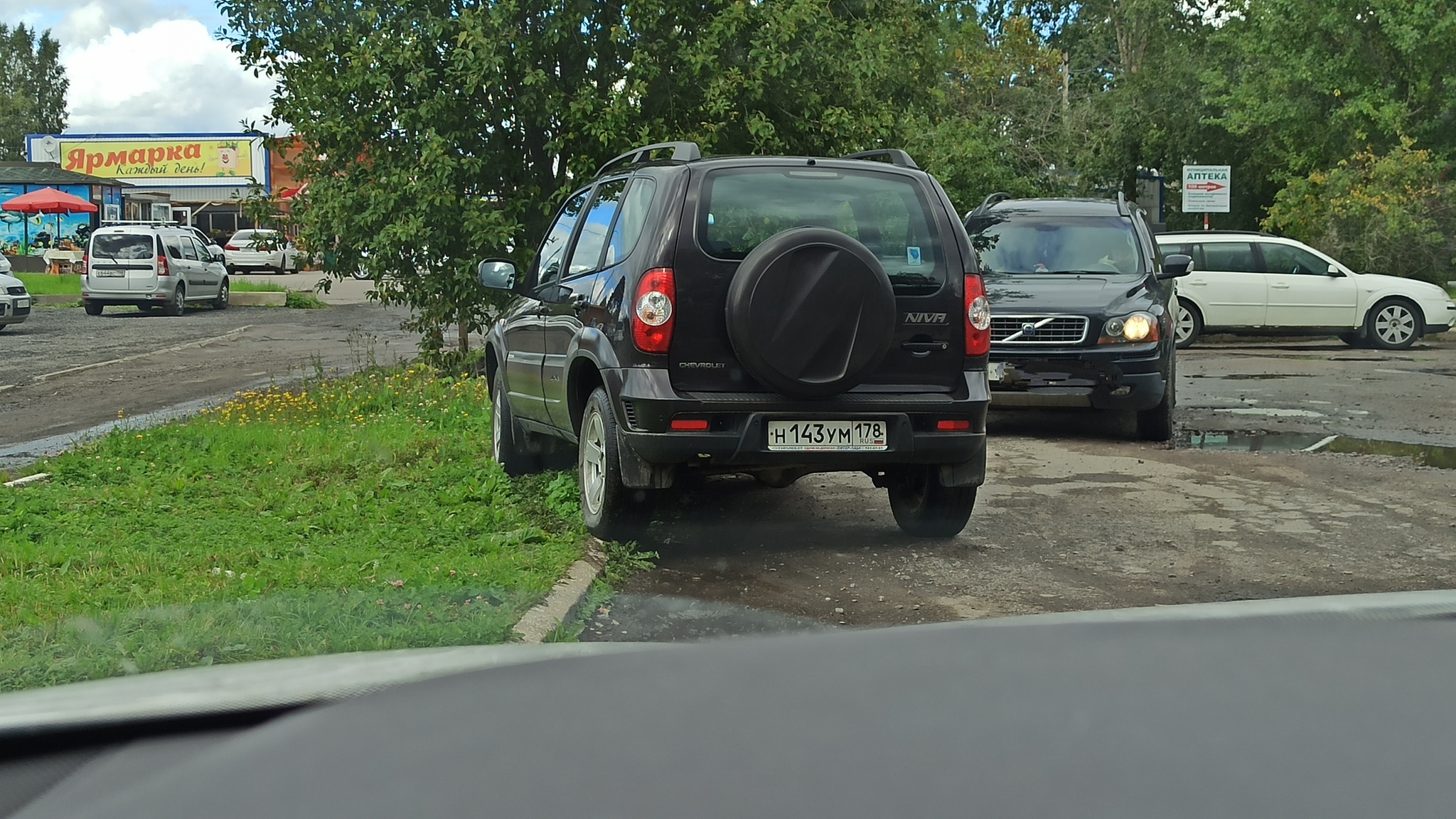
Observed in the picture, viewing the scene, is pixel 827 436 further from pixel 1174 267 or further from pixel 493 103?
pixel 493 103

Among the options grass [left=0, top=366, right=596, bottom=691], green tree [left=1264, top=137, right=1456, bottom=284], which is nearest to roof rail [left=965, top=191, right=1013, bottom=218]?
grass [left=0, top=366, right=596, bottom=691]

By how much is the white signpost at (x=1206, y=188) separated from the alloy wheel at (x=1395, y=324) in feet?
21.1

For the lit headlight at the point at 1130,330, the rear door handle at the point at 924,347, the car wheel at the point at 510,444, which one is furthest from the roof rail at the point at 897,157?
the lit headlight at the point at 1130,330

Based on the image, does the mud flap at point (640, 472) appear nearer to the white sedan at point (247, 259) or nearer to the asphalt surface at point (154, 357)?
the asphalt surface at point (154, 357)

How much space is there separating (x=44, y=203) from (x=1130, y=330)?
39.4 meters

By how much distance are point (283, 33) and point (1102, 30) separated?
4021cm

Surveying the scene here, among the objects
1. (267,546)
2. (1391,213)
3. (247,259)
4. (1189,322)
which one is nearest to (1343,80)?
(1391,213)

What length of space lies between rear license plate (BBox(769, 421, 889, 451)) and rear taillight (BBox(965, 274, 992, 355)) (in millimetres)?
566

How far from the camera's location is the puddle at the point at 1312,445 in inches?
373

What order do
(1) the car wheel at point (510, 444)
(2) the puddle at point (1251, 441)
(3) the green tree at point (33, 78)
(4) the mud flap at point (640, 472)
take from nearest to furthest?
(4) the mud flap at point (640, 472)
(1) the car wheel at point (510, 444)
(2) the puddle at point (1251, 441)
(3) the green tree at point (33, 78)

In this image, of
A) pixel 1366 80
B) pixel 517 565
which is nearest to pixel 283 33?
pixel 517 565

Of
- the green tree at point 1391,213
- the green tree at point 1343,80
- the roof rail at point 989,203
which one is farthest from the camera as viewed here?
the green tree at point 1343,80

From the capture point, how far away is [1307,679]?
4.41ft

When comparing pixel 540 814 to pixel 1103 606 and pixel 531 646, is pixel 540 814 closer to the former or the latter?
pixel 531 646
